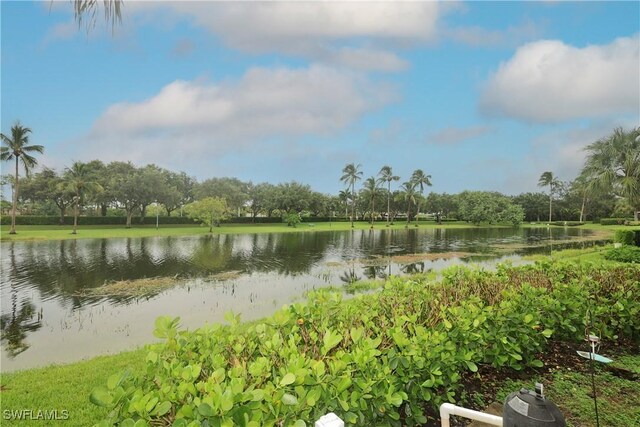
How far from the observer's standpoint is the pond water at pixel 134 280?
8.01 m

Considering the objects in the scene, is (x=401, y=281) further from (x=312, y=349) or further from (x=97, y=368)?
(x=97, y=368)

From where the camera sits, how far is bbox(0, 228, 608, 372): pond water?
801cm

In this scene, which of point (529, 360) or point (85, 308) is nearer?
point (529, 360)

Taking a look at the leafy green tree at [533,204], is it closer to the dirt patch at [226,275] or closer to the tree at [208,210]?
the tree at [208,210]

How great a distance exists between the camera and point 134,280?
1432cm

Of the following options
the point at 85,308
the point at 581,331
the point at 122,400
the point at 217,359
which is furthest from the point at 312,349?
the point at 85,308

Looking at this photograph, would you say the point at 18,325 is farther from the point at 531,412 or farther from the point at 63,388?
the point at 531,412

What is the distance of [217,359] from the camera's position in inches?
77.0

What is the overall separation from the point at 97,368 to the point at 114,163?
5924 centimetres

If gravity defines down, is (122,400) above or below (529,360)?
above

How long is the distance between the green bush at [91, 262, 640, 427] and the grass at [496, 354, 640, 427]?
253 millimetres

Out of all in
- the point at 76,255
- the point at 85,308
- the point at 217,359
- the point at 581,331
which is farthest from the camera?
the point at 76,255

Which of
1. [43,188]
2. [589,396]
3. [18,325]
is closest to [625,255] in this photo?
[589,396]

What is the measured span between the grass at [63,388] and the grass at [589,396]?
157 inches
